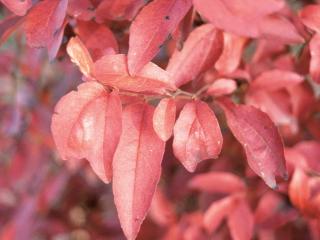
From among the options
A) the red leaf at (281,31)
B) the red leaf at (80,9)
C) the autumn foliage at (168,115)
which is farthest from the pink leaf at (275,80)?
the red leaf at (80,9)

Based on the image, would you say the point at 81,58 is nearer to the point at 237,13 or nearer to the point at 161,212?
the point at 237,13

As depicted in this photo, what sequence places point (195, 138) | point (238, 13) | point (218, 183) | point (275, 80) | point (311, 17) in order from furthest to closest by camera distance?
point (218, 183)
point (275, 80)
point (311, 17)
point (195, 138)
point (238, 13)

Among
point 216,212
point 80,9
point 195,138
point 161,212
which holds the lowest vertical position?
point 161,212

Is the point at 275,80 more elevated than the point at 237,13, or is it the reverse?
the point at 237,13

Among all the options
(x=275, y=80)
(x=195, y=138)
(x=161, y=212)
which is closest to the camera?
(x=195, y=138)

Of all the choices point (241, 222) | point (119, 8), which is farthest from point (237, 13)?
point (241, 222)

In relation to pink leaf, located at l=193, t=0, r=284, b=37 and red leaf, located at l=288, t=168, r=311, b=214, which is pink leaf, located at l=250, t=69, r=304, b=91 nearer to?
red leaf, located at l=288, t=168, r=311, b=214
